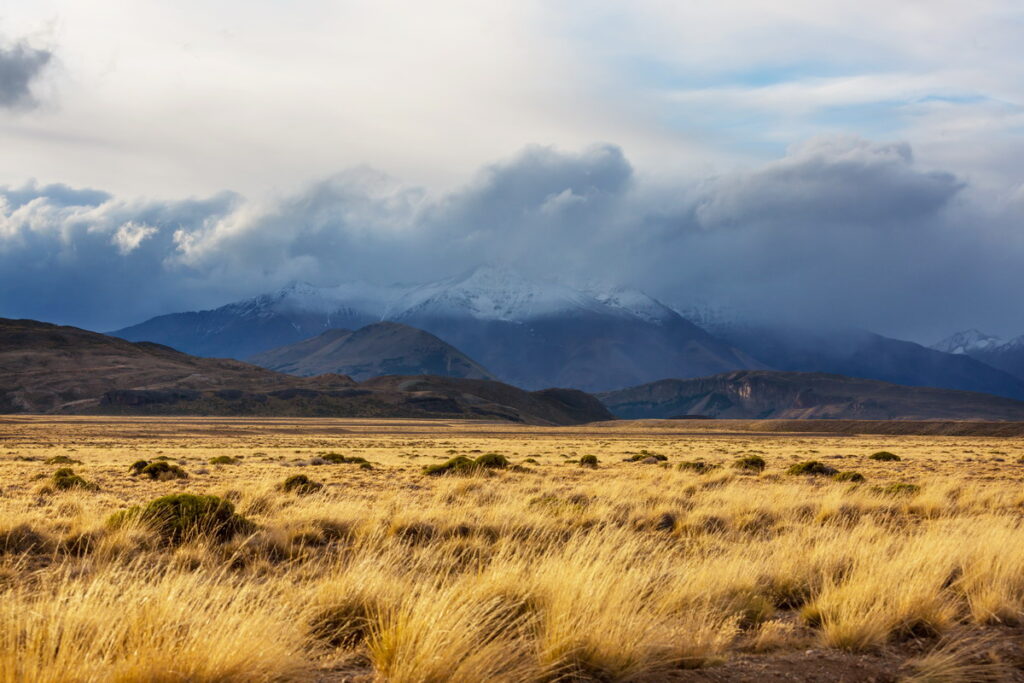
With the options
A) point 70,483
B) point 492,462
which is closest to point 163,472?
point 70,483

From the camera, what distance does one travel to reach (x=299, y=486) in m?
22.3

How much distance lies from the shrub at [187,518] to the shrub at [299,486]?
6.91 metres

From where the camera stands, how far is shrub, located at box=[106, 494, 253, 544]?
13.3m

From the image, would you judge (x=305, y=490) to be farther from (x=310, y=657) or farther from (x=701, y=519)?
(x=310, y=657)

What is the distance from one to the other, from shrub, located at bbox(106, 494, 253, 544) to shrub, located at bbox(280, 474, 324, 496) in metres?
6.91

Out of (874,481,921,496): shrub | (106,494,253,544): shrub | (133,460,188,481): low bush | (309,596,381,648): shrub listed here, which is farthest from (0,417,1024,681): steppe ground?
(133,460,188,481): low bush

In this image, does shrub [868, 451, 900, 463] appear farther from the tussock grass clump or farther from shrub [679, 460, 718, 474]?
the tussock grass clump

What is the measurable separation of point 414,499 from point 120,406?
184476 mm

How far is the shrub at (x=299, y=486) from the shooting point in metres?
21.9

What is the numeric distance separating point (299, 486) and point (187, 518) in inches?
343

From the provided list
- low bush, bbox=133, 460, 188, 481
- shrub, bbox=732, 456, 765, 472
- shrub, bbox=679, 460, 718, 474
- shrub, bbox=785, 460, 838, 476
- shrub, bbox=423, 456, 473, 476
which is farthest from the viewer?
shrub, bbox=732, 456, 765, 472

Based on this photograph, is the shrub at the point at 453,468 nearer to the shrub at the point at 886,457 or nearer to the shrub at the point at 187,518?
the shrub at the point at 187,518

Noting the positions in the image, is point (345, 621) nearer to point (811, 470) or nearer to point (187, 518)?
point (187, 518)

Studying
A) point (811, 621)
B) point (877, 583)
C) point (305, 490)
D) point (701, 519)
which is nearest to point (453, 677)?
point (811, 621)
